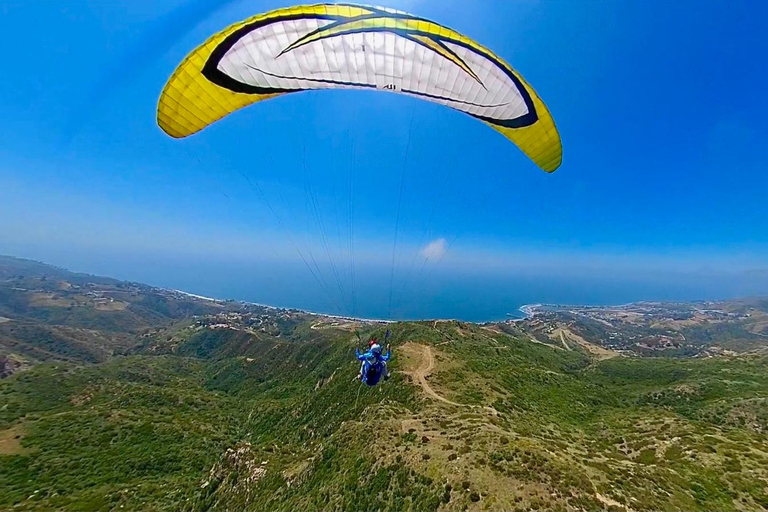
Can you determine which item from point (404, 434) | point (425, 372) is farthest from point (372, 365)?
point (425, 372)

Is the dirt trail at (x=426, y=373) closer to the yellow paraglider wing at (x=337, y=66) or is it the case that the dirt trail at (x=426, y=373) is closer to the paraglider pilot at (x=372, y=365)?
the paraglider pilot at (x=372, y=365)

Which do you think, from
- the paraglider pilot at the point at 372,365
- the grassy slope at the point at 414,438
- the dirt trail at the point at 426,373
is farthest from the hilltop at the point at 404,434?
the paraglider pilot at the point at 372,365

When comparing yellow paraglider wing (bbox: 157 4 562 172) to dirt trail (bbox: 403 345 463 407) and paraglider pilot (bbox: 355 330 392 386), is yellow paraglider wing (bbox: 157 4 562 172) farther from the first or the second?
dirt trail (bbox: 403 345 463 407)

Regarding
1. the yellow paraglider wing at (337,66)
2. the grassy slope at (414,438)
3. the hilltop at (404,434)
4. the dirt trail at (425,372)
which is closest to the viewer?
the yellow paraglider wing at (337,66)

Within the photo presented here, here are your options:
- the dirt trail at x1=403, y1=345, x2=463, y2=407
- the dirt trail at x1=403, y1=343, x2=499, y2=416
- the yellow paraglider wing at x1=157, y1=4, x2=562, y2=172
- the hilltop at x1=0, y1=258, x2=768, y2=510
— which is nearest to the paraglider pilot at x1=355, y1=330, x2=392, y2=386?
the hilltop at x1=0, y1=258, x2=768, y2=510

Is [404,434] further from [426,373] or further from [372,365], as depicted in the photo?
[426,373]

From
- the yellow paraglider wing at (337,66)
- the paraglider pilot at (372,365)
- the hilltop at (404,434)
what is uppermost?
the yellow paraglider wing at (337,66)
